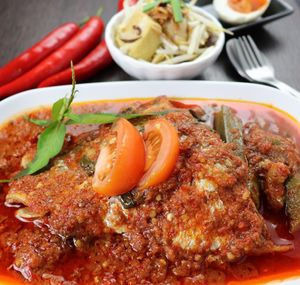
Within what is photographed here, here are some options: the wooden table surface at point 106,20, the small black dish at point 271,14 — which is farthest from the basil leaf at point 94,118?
the small black dish at point 271,14

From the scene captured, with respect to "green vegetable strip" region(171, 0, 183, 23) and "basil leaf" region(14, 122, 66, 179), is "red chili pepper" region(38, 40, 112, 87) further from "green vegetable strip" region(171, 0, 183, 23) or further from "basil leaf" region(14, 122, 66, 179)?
"basil leaf" region(14, 122, 66, 179)

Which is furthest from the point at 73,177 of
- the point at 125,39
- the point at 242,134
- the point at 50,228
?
the point at 125,39

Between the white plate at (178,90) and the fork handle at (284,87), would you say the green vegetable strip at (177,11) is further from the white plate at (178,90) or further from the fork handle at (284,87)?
the fork handle at (284,87)

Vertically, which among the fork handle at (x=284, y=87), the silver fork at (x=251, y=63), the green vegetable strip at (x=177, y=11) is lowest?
the fork handle at (x=284, y=87)

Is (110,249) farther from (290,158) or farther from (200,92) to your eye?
(200,92)

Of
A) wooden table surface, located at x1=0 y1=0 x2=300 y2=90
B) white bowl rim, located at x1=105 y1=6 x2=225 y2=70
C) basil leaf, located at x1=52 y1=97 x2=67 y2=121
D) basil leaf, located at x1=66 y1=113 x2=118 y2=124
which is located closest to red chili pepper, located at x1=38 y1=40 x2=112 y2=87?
wooden table surface, located at x1=0 y1=0 x2=300 y2=90

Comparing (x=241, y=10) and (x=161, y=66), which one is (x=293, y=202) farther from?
(x=241, y=10)

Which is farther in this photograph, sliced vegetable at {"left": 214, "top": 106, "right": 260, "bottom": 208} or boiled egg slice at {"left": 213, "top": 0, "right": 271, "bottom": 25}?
boiled egg slice at {"left": 213, "top": 0, "right": 271, "bottom": 25}
